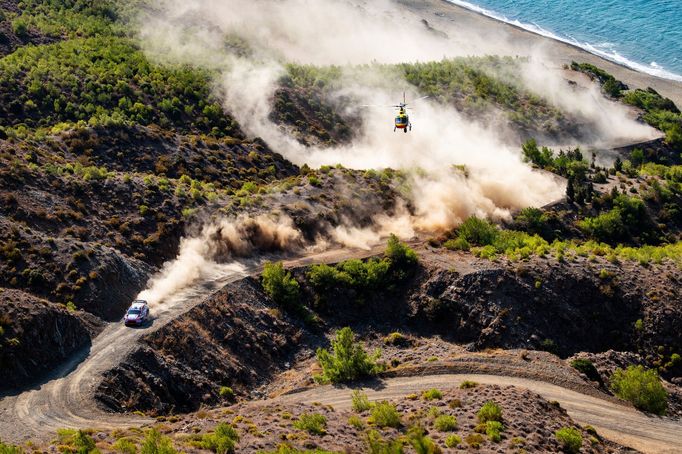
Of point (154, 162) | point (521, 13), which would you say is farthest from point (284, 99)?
point (521, 13)

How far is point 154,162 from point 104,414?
46.8 m

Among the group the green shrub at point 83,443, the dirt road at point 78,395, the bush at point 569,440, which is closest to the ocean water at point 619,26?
the bush at point 569,440

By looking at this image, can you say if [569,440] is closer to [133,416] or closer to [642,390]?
[642,390]

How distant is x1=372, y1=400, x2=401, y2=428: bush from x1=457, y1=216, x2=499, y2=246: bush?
33408 mm

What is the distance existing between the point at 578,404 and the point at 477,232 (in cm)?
2733

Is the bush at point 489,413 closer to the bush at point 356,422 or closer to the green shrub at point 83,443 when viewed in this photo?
the bush at point 356,422

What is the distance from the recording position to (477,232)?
8362 cm

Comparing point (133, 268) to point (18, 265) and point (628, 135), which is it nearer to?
point (18, 265)

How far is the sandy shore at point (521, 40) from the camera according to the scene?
504 feet

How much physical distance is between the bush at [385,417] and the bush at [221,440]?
31.7ft

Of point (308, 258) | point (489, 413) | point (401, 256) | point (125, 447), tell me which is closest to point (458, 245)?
point (401, 256)

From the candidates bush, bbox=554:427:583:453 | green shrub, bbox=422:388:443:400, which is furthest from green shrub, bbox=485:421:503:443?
green shrub, bbox=422:388:443:400

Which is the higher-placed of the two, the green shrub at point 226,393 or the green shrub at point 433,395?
the green shrub at point 433,395

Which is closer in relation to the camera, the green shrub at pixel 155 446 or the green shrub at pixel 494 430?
the green shrub at pixel 155 446
